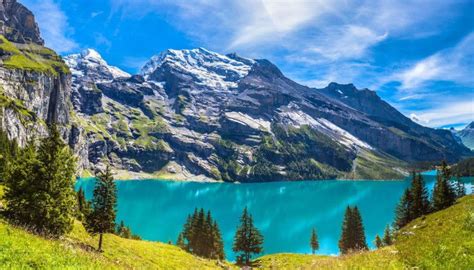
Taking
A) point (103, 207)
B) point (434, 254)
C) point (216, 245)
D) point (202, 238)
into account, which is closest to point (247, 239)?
point (216, 245)

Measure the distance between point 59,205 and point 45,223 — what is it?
2.28m

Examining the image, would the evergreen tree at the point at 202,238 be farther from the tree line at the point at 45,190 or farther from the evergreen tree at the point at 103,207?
the tree line at the point at 45,190

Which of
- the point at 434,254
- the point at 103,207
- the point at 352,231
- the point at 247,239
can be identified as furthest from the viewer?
the point at 352,231

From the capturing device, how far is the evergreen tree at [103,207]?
4445cm

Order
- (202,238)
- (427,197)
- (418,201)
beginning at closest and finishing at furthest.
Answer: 1. (427,197)
2. (418,201)
3. (202,238)

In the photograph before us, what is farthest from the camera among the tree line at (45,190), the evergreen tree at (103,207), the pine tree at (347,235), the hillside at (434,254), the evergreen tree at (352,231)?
the pine tree at (347,235)

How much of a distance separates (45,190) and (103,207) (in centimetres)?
1292

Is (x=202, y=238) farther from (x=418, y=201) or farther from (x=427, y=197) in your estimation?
(x=427, y=197)

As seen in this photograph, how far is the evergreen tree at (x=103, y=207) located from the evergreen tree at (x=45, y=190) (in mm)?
8203

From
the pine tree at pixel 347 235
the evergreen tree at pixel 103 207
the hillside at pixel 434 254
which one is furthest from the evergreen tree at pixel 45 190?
the pine tree at pixel 347 235

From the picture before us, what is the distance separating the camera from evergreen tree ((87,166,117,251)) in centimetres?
4445

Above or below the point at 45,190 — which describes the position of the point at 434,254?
below

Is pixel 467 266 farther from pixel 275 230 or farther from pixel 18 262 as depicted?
pixel 275 230

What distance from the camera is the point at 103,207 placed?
46469mm
